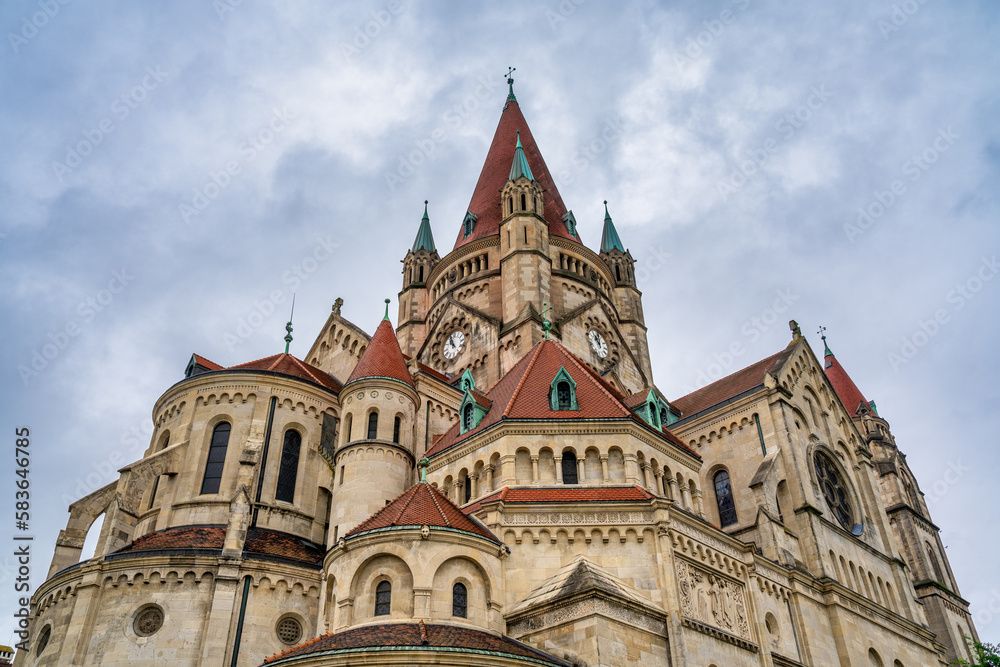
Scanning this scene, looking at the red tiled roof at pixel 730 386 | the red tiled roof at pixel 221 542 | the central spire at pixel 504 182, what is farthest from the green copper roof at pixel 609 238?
the red tiled roof at pixel 221 542

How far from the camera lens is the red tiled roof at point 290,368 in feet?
103

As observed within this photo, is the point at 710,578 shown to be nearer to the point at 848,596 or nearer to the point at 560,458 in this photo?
the point at 560,458

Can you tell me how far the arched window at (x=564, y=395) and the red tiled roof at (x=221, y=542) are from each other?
950 cm

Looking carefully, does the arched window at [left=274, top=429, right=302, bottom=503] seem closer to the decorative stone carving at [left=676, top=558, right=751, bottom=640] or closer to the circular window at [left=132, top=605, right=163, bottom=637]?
the circular window at [left=132, top=605, right=163, bottom=637]

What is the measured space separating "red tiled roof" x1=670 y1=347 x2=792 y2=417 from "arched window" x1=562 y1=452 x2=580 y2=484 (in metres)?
11.3

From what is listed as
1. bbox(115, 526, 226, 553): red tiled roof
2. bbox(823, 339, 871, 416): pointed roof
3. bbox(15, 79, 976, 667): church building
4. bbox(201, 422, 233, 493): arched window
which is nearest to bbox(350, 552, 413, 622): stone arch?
bbox(15, 79, 976, 667): church building

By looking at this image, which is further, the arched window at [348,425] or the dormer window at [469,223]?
the dormer window at [469,223]

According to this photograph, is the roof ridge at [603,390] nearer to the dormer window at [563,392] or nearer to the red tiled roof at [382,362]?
the dormer window at [563,392]

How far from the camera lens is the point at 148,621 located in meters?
23.6

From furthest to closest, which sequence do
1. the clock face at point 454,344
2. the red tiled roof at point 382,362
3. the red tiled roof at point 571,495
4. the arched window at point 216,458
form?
1. the clock face at point 454,344
2. the red tiled roof at point 382,362
3. the arched window at point 216,458
4. the red tiled roof at point 571,495

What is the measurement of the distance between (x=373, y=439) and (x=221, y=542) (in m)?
5.99

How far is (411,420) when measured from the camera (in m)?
30.5

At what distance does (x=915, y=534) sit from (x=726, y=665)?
3507cm

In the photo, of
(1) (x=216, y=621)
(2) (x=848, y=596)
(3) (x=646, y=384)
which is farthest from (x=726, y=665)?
(3) (x=646, y=384)
